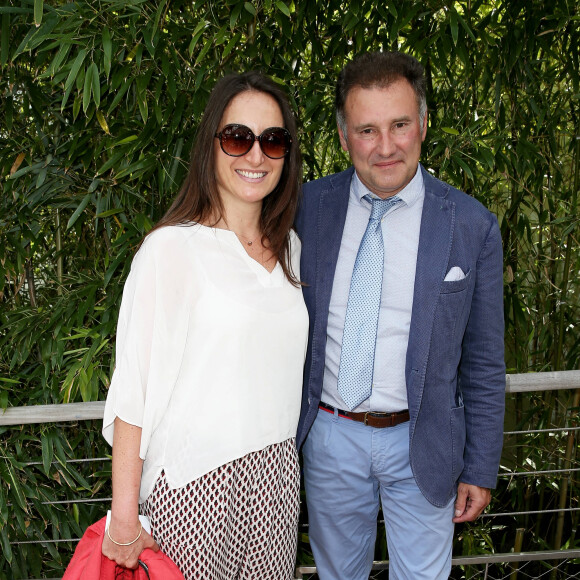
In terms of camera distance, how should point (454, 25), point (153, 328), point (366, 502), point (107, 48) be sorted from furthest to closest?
1. point (454, 25)
2. point (107, 48)
3. point (366, 502)
4. point (153, 328)

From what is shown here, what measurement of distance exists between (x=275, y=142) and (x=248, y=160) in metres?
0.09

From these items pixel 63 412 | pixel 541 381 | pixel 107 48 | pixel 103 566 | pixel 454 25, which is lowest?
pixel 103 566

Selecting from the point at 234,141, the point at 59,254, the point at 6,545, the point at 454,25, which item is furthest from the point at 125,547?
the point at 454,25

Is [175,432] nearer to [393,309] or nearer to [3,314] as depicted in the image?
[393,309]

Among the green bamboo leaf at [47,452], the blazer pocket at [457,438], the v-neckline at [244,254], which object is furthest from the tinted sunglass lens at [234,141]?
the green bamboo leaf at [47,452]

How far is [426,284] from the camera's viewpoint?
180cm

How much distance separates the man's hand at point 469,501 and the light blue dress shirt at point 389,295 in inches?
11.8

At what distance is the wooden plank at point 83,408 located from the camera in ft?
7.25

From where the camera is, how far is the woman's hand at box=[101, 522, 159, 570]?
1.61 meters

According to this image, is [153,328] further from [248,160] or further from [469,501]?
[469,501]

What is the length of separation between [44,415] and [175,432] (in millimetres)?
788

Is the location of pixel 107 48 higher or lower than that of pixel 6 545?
higher

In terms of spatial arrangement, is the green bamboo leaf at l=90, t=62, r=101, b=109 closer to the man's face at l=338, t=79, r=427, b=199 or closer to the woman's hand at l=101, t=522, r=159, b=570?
the man's face at l=338, t=79, r=427, b=199

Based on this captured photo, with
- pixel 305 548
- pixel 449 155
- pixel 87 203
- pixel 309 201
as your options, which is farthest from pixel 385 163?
pixel 305 548
